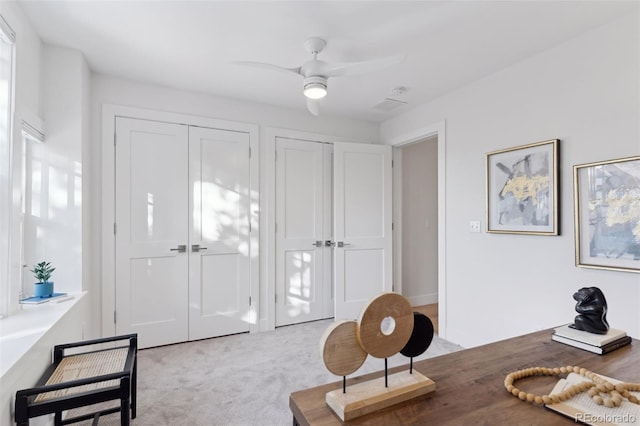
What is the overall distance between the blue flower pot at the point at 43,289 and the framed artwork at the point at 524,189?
3356 mm

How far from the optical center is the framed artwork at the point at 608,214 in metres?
1.97

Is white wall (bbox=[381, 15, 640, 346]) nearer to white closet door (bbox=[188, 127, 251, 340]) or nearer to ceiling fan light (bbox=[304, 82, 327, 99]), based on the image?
ceiling fan light (bbox=[304, 82, 327, 99])

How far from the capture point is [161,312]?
10.4 feet

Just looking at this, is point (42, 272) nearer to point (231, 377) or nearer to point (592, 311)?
point (231, 377)

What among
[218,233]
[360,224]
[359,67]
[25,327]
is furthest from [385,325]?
[360,224]

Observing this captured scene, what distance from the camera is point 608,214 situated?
2.08m

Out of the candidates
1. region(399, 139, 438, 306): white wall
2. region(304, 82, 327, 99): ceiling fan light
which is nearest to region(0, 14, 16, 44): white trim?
region(304, 82, 327, 99): ceiling fan light

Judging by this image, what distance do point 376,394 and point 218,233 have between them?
109 inches

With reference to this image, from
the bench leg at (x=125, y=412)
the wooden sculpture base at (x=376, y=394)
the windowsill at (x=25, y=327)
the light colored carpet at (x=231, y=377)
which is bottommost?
the light colored carpet at (x=231, y=377)

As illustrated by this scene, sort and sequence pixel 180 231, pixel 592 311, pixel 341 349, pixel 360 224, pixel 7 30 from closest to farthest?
pixel 341 349, pixel 592 311, pixel 7 30, pixel 180 231, pixel 360 224

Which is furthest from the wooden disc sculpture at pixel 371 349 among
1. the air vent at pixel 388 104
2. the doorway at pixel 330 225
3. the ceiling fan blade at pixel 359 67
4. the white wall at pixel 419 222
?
the white wall at pixel 419 222

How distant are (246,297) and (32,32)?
2753 mm

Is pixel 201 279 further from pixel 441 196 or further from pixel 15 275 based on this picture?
pixel 441 196

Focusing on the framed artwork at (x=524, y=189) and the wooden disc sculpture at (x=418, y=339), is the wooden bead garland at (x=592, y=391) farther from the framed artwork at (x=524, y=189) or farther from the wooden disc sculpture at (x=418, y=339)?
the framed artwork at (x=524, y=189)
